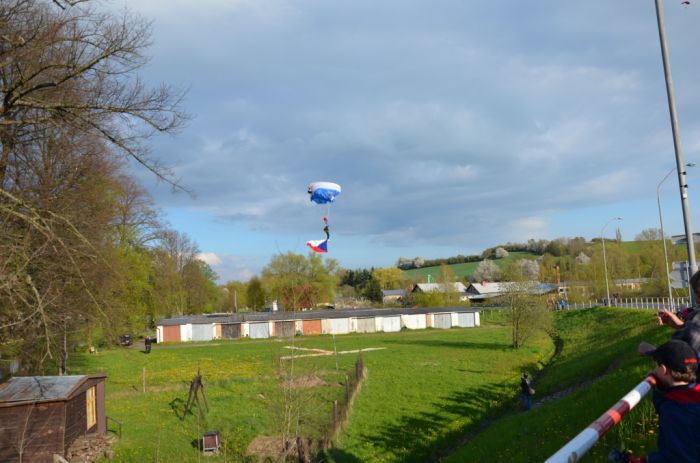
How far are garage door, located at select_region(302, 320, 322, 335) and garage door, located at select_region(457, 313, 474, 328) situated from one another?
18401 millimetres

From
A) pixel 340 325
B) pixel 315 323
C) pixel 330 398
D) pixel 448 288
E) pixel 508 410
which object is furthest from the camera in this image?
pixel 448 288

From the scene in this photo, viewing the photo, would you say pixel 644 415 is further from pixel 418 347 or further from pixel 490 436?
pixel 418 347

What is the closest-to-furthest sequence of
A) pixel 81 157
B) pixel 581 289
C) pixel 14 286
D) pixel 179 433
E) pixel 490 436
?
pixel 14 286 < pixel 490 436 < pixel 81 157 < pixel 179 433 < pixel 581 289

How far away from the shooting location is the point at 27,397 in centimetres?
1673

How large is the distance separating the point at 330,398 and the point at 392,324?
45549 millimetres

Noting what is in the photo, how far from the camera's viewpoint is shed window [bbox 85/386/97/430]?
1917 centimetres

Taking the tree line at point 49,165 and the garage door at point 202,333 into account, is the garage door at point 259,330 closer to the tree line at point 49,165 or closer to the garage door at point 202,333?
the garage door at point 202,333

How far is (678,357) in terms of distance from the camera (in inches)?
158

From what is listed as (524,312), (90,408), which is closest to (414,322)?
(524,312)

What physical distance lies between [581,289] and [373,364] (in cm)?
5918

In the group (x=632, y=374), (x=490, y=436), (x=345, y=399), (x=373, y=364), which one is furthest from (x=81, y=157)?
(x=373, y=364)

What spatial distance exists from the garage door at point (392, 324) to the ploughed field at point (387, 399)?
2614 centimetres

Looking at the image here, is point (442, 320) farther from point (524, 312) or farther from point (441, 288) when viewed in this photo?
point (441, 288)

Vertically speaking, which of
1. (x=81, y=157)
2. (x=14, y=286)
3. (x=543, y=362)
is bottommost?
(x=543, y=362)
